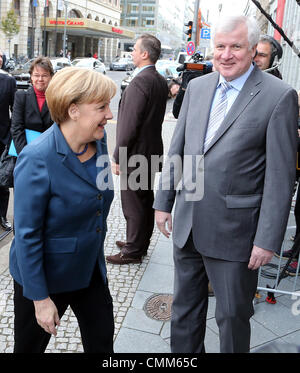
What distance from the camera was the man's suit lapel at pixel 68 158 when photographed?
1.88 m

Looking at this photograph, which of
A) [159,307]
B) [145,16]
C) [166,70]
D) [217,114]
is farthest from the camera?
[145,16]

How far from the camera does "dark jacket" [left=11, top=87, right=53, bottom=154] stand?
4152 mm

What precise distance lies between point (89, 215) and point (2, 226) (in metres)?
3.33

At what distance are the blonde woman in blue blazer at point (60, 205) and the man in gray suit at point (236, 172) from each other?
581 mm

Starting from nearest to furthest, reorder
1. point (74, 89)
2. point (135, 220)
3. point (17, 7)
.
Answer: point (74, 89), point (135, 220), point (17, 7)

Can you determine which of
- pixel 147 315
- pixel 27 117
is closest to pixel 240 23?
pixel 147 315

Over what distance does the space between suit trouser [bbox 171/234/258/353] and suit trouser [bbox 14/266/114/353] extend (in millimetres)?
544

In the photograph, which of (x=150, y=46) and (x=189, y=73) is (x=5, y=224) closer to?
(x=150, y=46)

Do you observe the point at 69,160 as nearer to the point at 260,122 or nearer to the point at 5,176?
the point at 260,122

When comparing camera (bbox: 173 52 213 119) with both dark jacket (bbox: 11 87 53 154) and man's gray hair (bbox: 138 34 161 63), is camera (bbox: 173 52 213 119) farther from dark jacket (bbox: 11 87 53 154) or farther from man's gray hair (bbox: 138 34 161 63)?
dark jacket (bbox: 11 87 53 154)

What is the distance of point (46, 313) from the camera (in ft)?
6.31

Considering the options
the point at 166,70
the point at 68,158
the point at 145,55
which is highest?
the point at 166,70

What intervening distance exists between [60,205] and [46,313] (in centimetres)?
50

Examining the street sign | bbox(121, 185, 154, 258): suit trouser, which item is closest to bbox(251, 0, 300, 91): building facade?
the street sign
